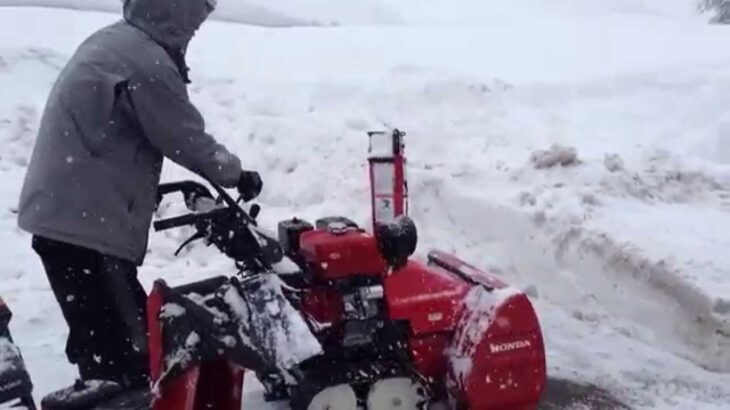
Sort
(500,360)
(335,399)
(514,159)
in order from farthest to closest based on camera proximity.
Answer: (514,159) → (500,360) → (335,399)

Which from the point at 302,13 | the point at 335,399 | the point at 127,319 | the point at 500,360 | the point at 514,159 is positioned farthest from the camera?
the point at 302,13

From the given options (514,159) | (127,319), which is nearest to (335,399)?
(127,319)

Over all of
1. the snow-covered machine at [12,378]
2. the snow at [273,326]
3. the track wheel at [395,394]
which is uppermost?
the snow-covered machine at [12,378]

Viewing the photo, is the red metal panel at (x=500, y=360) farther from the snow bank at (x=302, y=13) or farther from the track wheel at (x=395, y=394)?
the snow bank at (x=302, y=13)

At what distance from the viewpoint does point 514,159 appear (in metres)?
8.33

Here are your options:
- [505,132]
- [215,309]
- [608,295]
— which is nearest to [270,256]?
[215,309]

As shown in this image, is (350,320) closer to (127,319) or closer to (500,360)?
(500,360)

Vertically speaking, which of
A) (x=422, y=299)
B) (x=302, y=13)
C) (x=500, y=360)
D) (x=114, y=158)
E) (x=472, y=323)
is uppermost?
(x=302, y=13)

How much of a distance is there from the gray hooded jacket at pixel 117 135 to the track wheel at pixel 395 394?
3.39 feet

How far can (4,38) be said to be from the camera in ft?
37.7

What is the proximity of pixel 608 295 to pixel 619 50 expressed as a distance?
743 cm

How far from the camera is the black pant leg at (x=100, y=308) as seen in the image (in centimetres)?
396

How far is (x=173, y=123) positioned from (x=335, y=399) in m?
1.28

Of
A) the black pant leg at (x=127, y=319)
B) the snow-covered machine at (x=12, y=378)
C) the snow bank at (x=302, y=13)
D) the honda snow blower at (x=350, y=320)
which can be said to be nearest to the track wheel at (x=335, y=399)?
the honda snow blower at (x=350, y=320)
